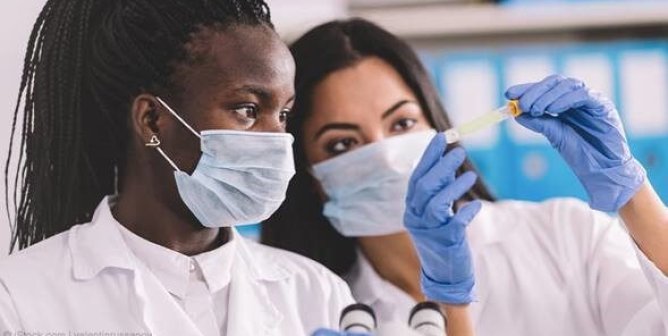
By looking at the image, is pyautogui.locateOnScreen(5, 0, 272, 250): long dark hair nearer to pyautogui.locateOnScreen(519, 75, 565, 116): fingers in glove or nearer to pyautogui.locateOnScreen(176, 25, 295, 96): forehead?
pyautogui.locateOnScreen(176, 25, 295, 96): forehead

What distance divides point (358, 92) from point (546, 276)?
0.41 meters

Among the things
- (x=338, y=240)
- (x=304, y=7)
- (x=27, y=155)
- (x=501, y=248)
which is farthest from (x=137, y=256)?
(x=304, y=7)

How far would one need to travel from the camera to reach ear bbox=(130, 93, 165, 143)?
1306 millimetres

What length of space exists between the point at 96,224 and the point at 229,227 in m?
0.17

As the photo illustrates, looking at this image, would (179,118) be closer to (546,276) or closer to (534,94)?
(534,94)

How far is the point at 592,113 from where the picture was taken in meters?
1.39

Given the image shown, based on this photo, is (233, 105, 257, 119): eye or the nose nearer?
(233, 105, 257, 119): eye

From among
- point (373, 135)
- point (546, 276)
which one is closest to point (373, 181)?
point (373, 135)

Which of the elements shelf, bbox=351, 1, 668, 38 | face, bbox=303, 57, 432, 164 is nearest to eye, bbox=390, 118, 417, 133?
face, bbox=303, 57, 432, 164

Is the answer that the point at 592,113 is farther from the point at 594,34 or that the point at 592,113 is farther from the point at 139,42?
the point at 594,34

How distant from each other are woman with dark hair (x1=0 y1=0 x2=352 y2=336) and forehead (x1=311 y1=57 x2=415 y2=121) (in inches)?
13.4

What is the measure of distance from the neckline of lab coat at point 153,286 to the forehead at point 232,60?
0.20m

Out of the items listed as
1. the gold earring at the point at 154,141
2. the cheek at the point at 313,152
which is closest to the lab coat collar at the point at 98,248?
the gold earring at the point at 154,141

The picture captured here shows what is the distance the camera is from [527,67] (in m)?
2.25
